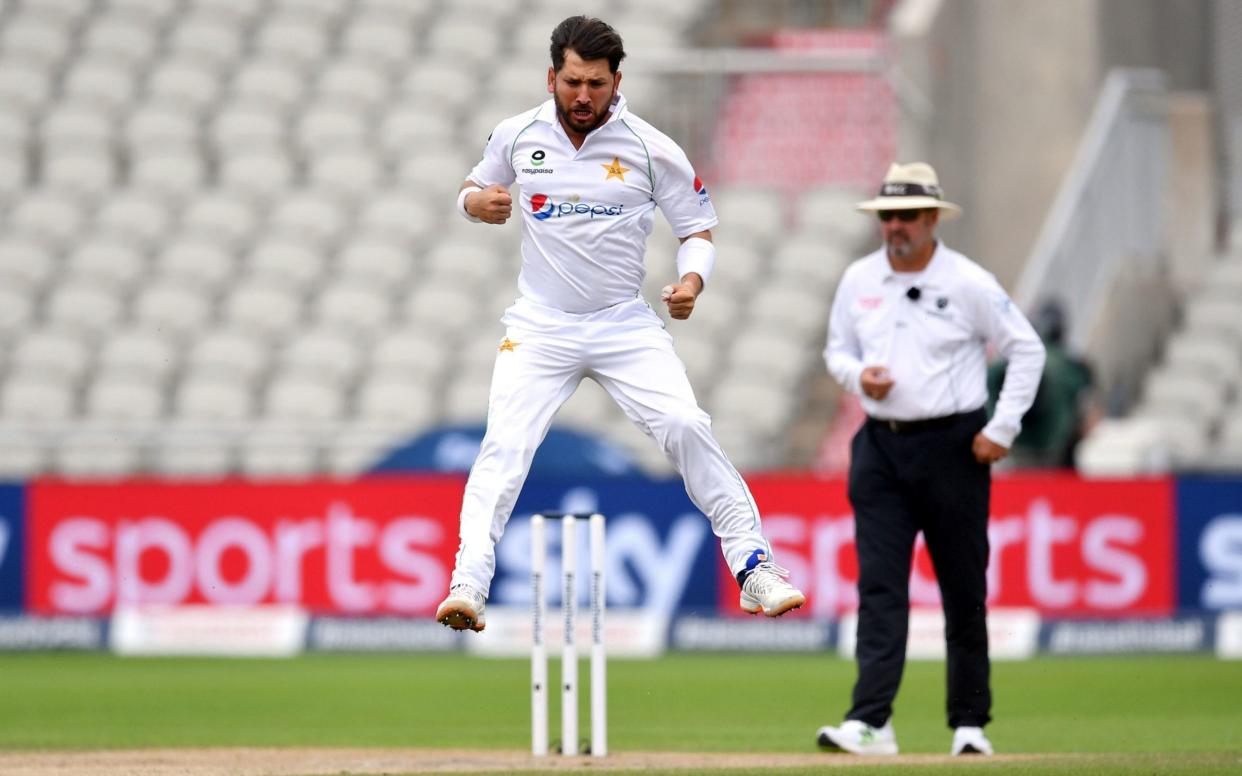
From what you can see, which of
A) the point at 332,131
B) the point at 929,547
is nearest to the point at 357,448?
the point at 332,131

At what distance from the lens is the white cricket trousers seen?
25.4ft

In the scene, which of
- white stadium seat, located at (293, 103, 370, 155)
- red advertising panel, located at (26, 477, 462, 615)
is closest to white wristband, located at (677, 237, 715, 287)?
red advertising panel, located at (26, 477, 462, 615)

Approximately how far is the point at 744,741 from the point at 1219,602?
651cm

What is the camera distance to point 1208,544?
15094mm

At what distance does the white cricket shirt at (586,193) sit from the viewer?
7727 millimetres

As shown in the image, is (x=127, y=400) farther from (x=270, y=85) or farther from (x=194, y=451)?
(x=270, y=85)

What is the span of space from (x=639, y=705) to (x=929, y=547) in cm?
344

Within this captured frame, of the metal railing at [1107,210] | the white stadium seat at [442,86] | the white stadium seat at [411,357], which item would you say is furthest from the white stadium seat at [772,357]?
the white stadium seat at [442,86]

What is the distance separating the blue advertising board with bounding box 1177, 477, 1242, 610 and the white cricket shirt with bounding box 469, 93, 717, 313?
822 cm

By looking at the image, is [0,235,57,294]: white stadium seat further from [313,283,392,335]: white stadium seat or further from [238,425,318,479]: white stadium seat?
[238,425,318,479]: white stadium seat

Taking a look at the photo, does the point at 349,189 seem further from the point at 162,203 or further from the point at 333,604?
the point at 333,604

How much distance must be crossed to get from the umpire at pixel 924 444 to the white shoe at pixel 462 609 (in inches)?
76.7

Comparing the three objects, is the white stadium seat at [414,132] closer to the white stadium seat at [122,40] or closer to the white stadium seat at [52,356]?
the white stadium seat at [122,40]

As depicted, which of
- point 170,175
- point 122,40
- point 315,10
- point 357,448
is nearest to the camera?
point 357,448
